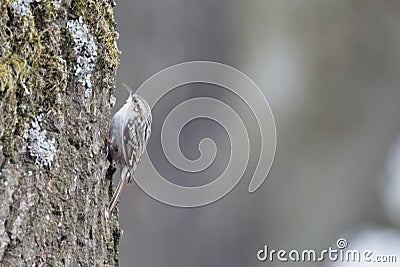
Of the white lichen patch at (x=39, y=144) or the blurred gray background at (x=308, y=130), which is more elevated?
the blurred gray background at (x=308, y=130)

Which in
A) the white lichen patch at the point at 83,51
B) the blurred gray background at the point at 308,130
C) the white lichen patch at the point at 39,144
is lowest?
the white lichen patch at the point at 39,144

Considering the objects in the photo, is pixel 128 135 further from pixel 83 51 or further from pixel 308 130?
pixel 308 130

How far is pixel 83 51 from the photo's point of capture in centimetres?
133

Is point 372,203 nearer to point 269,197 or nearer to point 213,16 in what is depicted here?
point 269,197

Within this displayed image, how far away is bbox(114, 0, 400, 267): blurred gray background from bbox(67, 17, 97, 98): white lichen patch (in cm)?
221

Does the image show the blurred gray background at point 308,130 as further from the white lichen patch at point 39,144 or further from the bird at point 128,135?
the white lichen patch at point 39,144

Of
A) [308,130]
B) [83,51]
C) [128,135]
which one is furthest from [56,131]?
[308,130]

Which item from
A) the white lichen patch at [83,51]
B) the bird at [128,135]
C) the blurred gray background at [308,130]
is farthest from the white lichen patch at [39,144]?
the blurred gray background at [308,130]

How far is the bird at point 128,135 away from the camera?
164 cm

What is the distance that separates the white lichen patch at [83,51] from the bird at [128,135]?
0.68ft

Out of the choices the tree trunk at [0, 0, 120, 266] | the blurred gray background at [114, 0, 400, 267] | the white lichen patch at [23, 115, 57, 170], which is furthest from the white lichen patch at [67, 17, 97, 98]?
the blurred gray background at [114, 0, 400, 267]

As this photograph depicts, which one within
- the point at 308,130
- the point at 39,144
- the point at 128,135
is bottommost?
the point at 39,144

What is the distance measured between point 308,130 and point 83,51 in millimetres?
2859

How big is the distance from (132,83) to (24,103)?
6.84ft
